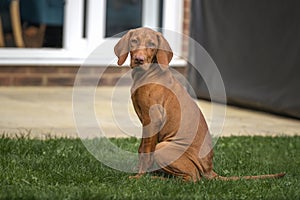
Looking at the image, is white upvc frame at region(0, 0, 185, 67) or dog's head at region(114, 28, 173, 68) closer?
dog's head at region(114, 28, 173, 68)

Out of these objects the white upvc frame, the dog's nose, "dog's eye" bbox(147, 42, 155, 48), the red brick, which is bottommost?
the red brick

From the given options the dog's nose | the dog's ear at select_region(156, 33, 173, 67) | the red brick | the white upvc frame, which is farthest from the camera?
Answer: the white upvc frame

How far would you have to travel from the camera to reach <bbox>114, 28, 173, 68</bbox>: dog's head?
15.8 ft

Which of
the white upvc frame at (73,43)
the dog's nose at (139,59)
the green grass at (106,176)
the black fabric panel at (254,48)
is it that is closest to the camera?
the green grass at (106,176)

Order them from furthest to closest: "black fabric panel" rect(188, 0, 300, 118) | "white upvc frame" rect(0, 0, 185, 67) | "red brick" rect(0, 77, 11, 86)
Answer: "white upvc frame" rect(0, 0, 185, 67), "red brick" rect(0, 77, 11, 86), "black fabric panel" rect(188, 0, 300, 118)

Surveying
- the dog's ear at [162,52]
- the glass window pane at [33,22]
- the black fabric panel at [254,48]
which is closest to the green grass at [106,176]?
the dog's ear at [162,52]

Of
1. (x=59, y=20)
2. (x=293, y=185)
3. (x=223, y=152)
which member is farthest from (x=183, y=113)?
(x=59, y=20)

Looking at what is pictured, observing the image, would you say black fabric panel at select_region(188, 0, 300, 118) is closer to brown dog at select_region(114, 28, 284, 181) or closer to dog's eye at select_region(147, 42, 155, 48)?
brown dog at select_region(114, 28, 284, 181)

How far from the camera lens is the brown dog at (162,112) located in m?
4.89

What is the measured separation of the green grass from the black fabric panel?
7.59 feet

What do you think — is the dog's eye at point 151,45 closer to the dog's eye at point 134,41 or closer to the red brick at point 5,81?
the dog's eye at point 134,41

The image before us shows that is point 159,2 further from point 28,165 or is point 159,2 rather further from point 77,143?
point 28,165

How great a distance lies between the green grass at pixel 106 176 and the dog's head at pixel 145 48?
677 millimetres

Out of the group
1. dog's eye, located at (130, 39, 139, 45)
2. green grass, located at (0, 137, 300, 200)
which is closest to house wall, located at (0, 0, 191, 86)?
green grass, located at (0, 137, 300, 200)
